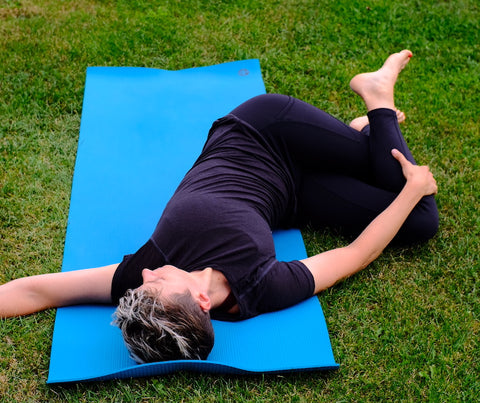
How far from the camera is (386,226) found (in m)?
3.21

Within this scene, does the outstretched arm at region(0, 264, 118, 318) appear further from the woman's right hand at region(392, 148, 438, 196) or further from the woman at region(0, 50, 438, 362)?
the woman's right hand at region(392, 148, 438, 196)

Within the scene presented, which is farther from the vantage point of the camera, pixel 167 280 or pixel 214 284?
pixel 214 284

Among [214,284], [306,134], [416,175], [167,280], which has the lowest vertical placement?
[214,284]

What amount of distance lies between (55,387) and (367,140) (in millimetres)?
2278

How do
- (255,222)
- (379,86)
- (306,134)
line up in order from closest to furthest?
(255,222), (306,134), (379,86)

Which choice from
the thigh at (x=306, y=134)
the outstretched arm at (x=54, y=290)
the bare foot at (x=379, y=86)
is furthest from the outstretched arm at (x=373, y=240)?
the outstretched arm at (x=54, y=290)

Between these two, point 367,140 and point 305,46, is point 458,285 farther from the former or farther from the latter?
point 305,46

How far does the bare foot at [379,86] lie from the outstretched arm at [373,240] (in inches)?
15.3

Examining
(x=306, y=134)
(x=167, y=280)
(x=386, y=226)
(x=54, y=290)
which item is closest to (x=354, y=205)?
(x=386, y=226)

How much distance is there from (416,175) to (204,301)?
156 cm

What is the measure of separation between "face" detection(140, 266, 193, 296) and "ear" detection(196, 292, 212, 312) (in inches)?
2.6

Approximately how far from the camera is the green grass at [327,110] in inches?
112

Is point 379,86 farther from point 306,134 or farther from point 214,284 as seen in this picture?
point 214,284

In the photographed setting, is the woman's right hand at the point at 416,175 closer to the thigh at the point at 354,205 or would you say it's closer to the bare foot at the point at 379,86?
the thigh at the point at 354,205
